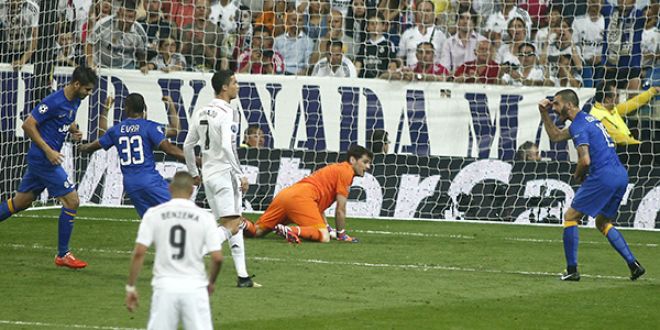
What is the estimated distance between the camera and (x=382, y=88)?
64.7 ft

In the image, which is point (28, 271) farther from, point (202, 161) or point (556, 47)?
point (556, 47)

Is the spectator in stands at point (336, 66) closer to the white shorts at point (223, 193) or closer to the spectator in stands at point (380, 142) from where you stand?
the spectator in stands at point (380, 142)

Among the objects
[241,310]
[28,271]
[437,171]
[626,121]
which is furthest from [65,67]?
[241,310]

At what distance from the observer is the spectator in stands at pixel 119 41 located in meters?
20.8

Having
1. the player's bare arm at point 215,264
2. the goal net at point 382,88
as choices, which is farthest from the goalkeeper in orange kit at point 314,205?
the player's bare arm at point 215,264

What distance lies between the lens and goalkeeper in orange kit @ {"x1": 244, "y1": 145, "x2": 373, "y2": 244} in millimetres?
16094

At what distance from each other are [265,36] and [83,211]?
4.59 meters

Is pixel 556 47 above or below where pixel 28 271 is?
above

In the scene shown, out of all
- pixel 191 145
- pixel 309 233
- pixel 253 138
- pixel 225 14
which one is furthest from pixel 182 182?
pixel 225 14

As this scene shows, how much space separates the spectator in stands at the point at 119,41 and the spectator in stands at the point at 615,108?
24.9ft

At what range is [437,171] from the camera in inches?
758

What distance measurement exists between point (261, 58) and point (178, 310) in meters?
14.3

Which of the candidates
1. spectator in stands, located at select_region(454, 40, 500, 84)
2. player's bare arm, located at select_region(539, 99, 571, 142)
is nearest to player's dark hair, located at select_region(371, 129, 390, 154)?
spectator in stands, located at select_region(454, 40, 500, 84)

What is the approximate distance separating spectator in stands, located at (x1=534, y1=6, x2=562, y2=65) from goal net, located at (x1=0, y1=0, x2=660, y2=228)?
3cm
